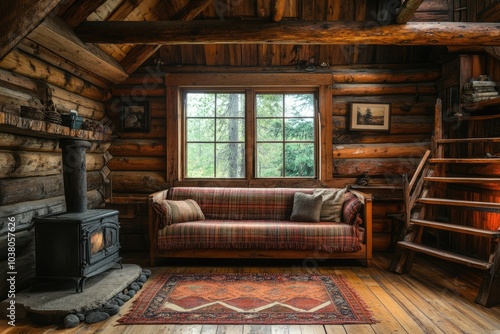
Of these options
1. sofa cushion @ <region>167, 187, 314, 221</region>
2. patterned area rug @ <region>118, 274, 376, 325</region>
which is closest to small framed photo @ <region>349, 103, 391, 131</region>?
sofa cushion @ <region>167, 187, 314, 221</region>

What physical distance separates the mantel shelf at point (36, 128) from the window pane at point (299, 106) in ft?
9.17

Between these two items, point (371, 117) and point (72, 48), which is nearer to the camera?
point (72, 48)

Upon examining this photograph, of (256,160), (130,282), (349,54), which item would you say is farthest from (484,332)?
(349,54)

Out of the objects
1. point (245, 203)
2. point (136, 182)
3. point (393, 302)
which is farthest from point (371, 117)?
point (136, 182)

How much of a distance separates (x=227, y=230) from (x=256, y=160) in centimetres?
150

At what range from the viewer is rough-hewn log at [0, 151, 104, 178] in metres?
3.31

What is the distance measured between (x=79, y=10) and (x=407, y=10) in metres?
3.33

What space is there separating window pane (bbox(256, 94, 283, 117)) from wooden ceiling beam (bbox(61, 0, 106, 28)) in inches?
103

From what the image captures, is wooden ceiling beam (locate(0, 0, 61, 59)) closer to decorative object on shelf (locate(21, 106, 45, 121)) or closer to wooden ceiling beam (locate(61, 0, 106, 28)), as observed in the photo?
decorative object on shelf (locate(21, 106, 45, 121))

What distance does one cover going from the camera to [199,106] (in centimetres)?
562

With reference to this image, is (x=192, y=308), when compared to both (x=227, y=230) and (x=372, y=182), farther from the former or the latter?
(x=372, y=182)

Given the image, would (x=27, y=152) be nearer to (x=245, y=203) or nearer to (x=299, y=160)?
(x=245, y=203)

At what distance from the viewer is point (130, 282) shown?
362 cm

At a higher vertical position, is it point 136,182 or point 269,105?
point 269,105
